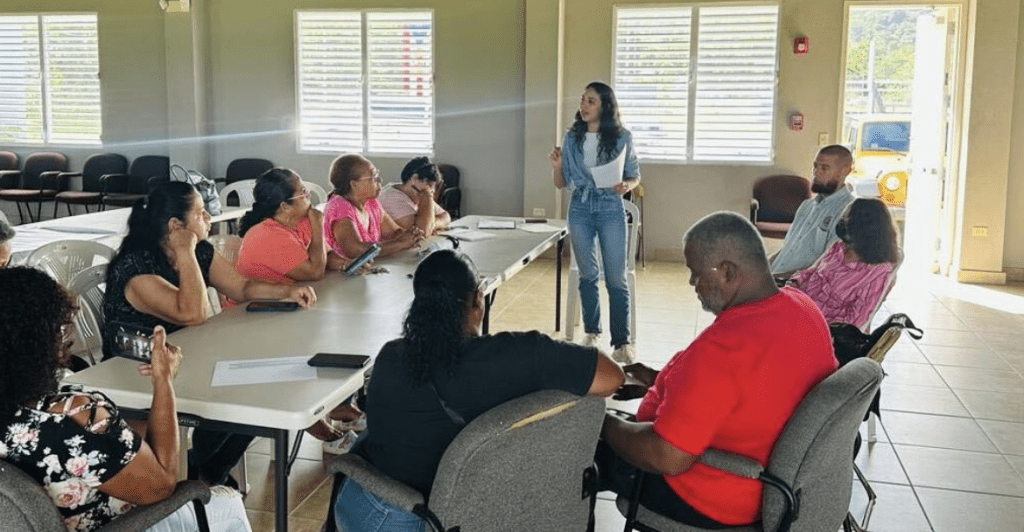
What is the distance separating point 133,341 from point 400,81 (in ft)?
22.7

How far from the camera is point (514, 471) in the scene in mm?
1920

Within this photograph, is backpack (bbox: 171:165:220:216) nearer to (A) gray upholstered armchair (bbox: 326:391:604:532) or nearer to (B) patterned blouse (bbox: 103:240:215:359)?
(B) patterned blouse (bbox: 103:240:215:359)

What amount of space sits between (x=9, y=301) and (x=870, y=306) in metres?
2.99

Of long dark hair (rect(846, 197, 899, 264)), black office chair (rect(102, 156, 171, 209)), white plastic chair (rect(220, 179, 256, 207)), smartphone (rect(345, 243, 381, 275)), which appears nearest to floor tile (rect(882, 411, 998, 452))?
long dark hair (rect(846, 197, 899, 264))

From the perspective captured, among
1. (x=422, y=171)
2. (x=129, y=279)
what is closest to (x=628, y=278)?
(x=422, y=171)

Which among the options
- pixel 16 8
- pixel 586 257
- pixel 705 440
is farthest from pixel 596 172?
pixel 16 8

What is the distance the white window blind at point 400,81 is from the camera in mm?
8977

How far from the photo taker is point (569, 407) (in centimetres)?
195

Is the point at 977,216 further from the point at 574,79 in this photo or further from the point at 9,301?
the point at 9,301

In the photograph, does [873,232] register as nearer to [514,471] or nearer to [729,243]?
[729,243]

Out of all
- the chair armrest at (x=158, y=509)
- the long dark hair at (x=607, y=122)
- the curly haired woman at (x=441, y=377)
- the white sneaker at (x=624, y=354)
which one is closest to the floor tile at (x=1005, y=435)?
the white sneaker at (x=624, y=354)

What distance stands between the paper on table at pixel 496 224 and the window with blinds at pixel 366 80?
3623 mm

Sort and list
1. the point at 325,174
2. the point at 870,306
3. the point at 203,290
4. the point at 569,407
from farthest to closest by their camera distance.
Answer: the point at 325,174 < the point at 870,306 < the point at 203,290 < the point at 569,407

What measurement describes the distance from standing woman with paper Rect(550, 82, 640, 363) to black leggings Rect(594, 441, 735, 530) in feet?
9.00
